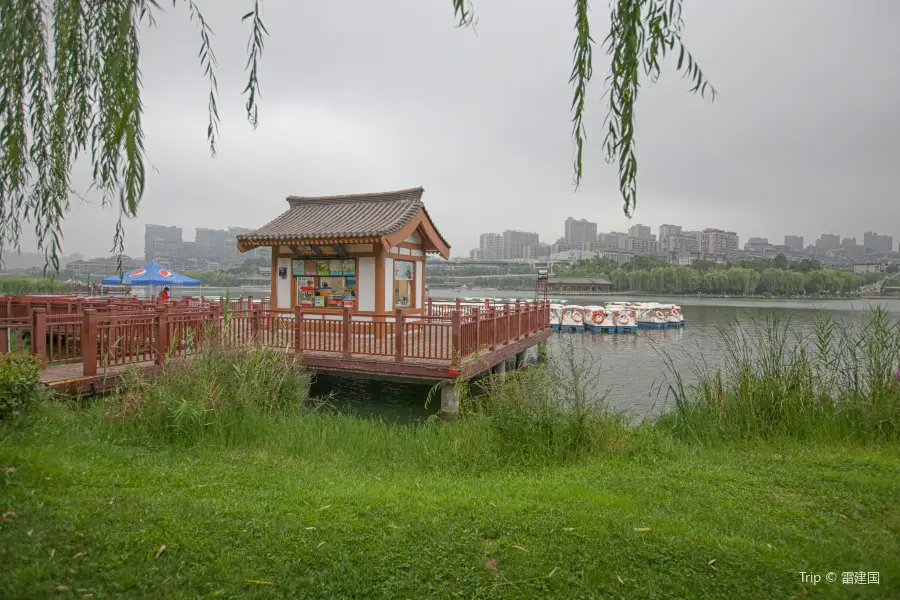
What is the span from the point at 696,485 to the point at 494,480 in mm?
1701

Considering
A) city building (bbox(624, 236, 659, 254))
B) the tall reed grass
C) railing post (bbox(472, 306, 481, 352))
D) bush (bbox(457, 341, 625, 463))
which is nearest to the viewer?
bush (bbox(457, 341, 625, 463))

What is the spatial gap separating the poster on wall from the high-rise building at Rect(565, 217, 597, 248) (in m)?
82.2

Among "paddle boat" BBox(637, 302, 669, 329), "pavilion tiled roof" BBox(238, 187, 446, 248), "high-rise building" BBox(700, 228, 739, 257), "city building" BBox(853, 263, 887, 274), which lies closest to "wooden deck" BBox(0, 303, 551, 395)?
"pavilion tiled roof" BBox(238, 187, 446, 248)

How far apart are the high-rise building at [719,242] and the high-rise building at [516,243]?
37932mm

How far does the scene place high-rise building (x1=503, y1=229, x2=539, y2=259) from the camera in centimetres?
8550

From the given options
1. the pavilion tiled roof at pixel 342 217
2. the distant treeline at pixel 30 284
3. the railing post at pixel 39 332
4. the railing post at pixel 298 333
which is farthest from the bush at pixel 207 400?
the pavilion tiled roof at pixel 342 217

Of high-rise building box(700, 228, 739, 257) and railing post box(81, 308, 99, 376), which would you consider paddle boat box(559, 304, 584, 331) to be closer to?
railing post box(81, 308, 99, 376)

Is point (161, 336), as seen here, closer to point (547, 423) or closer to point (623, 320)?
point (547, 423)

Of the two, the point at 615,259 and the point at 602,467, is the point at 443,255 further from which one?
the point at 615,259

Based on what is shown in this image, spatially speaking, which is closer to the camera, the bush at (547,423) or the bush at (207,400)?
the bush at (547,423)

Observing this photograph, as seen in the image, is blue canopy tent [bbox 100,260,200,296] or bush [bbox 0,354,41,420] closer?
bush [bbox 0,354,41,420]

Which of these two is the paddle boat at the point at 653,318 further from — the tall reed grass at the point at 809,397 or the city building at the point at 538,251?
the city building at the point at 538,251

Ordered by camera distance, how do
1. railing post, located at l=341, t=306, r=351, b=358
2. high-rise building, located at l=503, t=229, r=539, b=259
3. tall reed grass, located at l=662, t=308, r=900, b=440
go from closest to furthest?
tall reed grass, located at l=662, t=308, r=900, b=440 → railing post, located at l=341, t=306, r=351, b=358 → high-rise building, located at l=503, t=229, r=539, b=259

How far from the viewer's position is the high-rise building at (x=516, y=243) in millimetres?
85500
